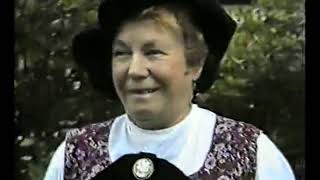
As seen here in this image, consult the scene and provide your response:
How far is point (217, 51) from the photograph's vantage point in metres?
3.27

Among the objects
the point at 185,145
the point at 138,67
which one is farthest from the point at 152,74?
the point at 185,145

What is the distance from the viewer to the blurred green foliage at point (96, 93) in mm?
3266

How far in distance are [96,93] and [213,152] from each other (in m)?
0.45

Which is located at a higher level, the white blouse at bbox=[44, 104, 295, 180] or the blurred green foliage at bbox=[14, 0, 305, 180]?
the blurred green foliage at bbox=[14, 0, 305, 180]

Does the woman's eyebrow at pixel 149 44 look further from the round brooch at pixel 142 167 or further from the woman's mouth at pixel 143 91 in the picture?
the round brooch at pixel 142 167

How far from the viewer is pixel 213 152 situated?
3.20 metres

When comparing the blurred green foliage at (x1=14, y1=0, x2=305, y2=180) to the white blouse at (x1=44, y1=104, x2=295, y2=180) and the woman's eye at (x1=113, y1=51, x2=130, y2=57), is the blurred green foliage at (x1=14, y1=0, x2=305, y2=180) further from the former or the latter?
the woman's eye at (x1=113, y1=51, x2=130, y2=57)

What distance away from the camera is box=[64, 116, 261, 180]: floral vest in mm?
3182

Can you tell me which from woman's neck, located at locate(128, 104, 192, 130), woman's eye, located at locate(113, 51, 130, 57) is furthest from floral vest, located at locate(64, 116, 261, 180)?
woman's eye, located at locate(113, 51, 130, 57)

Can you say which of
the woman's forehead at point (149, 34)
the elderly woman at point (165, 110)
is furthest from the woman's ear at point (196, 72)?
the woman's forehead at point (149, 34)

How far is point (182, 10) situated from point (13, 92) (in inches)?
25.7

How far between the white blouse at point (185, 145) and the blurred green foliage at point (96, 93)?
4 centimetres

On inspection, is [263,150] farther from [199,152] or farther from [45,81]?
[45,81]

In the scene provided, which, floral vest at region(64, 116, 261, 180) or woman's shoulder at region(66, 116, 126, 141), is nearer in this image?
floral vest at region(64, 116, 261, 180)
